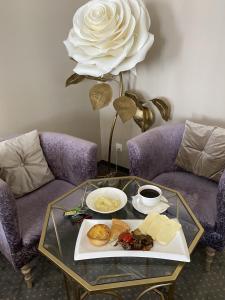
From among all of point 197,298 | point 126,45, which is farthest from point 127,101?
point 197,298

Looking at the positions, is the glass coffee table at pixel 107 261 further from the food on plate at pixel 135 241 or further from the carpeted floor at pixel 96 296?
the carpeted floor at pixel 96 296

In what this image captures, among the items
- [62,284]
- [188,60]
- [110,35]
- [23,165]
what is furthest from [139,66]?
[62,284]

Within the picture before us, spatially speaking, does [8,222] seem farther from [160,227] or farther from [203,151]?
[203,151]

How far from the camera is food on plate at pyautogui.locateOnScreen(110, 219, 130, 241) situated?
105cm

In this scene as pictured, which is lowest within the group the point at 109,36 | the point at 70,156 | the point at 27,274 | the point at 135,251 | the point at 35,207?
the point at 27,274

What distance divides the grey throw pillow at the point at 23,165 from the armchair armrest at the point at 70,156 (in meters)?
0.05

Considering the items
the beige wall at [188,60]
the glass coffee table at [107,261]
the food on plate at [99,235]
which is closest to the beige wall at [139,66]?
the beige wall at [188,60]

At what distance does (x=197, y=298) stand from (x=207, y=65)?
1457mm

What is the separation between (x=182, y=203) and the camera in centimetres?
132

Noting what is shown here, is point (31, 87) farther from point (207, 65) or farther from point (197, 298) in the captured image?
point (197, 298)

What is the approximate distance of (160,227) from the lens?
3.52 ft

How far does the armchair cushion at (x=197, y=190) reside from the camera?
4.61 ft

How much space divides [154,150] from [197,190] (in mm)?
381

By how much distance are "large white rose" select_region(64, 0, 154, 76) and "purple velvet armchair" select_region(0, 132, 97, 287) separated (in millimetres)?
522
